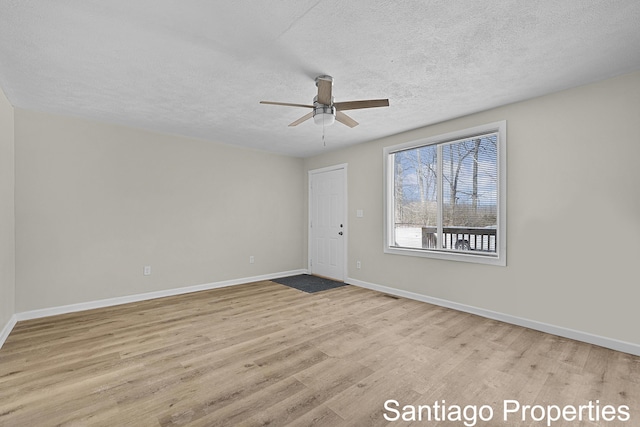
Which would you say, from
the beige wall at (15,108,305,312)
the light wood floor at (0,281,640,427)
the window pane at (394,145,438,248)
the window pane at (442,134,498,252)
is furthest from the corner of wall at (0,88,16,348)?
the window pane at (442,134,498,252)

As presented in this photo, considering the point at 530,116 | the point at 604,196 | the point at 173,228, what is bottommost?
the point at 173,228

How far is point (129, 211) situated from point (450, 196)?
4.48 meters

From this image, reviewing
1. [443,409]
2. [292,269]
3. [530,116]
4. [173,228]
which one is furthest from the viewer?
[292,269]

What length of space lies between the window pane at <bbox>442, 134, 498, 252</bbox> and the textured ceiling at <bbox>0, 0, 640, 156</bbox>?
0.55 meters

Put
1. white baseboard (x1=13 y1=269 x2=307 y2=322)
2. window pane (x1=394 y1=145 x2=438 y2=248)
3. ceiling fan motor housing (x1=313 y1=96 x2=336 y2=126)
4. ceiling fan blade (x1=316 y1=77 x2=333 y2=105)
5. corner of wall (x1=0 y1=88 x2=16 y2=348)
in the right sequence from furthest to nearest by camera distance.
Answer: window pane (x1=394 y1=145 x2=438 y2=248)
white baseboard (x1=13 y1=269 x2=307 y2=322)
corner of wall (x1=0 y1=88 x2=16 y2=348)
ceiling fan motor housing (x1=313 y1=96 x2=336 y2=126)
ceiling fan blade (x1=316 y1=77 x2=333 y2=105)

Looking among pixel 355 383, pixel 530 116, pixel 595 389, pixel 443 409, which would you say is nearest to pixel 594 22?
pixel 530 116

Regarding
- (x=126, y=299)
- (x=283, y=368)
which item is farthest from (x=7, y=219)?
(x=283, y=368)

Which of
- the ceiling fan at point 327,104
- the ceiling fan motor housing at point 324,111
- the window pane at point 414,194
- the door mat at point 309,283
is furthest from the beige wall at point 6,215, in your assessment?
the window pane at point 414,194

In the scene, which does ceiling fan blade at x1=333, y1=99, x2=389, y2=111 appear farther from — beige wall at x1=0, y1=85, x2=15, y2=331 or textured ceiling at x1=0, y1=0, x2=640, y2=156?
beige wall at x1=0, y1=85, x2=15, y2=331

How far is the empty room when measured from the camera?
1.90 m

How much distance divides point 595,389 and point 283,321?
2699 millimetres

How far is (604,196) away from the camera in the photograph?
2.74 metres

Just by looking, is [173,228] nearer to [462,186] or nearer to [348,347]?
[348,347]

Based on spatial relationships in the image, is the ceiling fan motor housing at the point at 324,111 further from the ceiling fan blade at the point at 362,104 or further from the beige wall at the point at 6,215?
the beige wall at the point at 6,215
